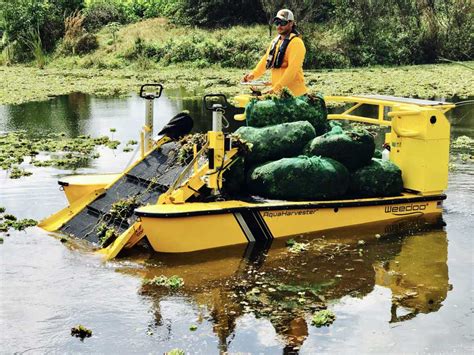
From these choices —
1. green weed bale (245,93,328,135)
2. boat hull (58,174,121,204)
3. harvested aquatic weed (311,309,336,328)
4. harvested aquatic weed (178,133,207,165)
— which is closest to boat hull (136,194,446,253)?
harvested aquatic weed (178,133,207,165)

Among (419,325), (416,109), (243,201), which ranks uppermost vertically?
(416,109)

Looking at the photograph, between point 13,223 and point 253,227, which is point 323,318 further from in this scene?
point 13,223

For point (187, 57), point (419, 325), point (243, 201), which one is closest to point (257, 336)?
point (419, 325)

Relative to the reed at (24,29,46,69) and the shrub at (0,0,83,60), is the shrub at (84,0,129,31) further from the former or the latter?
the reed at (24,29,46,69)

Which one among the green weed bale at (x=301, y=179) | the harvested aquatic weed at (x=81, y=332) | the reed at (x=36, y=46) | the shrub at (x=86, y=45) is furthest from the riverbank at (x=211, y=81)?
the harvested aquatic weed at (x=81, y=332)

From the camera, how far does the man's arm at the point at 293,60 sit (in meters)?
11.3

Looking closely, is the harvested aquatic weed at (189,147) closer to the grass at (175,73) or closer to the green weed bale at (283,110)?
the green weed bale at (283,110)

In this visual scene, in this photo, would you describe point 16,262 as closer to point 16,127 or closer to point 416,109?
point 416,109

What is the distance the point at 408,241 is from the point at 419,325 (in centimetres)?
284

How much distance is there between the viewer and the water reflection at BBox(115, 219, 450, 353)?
782 centimetres

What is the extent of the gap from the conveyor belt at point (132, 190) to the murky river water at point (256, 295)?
436mm

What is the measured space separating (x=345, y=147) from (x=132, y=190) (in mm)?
2941

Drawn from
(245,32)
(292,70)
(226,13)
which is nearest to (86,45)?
(226,13)

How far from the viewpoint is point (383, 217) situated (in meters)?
10.9
